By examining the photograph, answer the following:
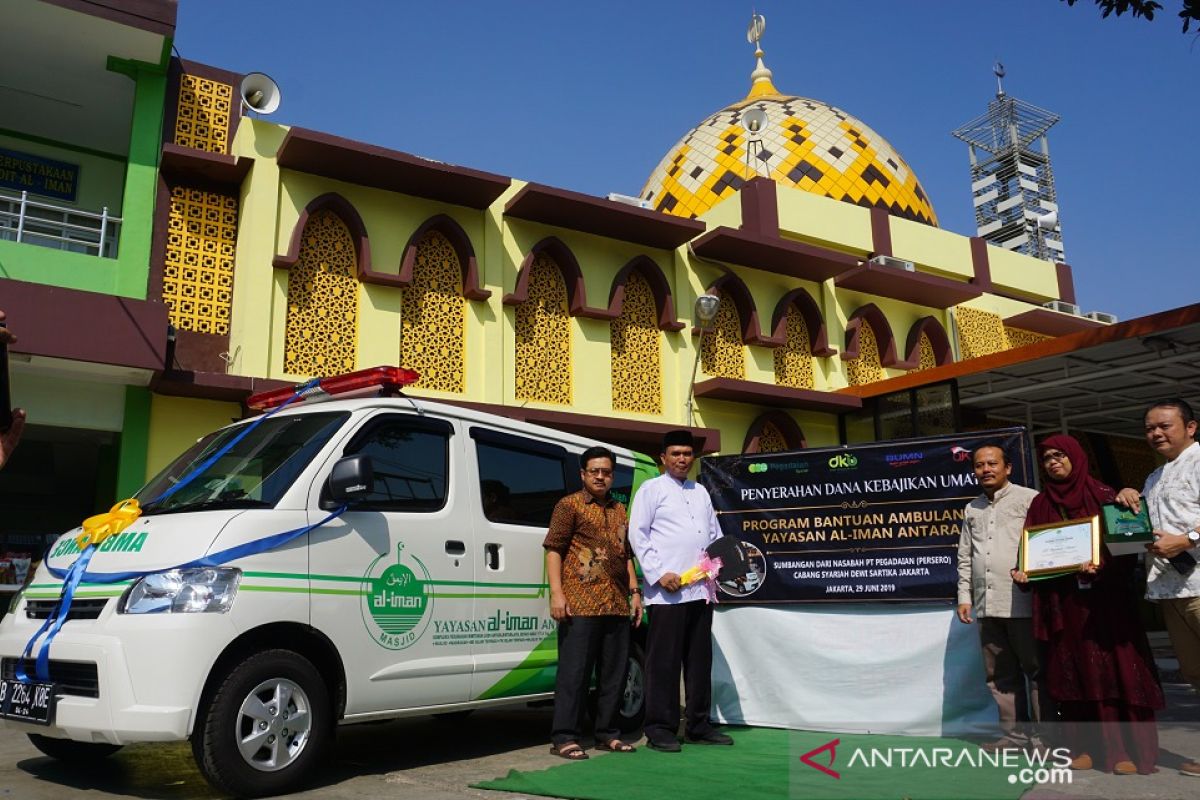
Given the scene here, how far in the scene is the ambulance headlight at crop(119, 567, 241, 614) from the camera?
163 inches

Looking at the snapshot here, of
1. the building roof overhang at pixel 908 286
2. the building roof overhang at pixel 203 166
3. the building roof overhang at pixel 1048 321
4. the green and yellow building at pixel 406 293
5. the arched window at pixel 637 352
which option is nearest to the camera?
the green and yellow building at pixel 406 293

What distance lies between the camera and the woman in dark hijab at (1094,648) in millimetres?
4656

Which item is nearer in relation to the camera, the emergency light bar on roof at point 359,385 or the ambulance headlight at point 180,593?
the ambulance headlight at point 180,593

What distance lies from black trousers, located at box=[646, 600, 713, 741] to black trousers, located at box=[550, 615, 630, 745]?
180mm

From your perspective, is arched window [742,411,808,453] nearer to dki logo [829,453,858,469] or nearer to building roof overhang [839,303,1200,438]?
building roof overhang [839,303,1200,438]

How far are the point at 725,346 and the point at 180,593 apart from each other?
11331 millimetres

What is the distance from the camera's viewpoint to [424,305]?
12.0 meters

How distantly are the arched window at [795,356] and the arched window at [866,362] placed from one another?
87cm

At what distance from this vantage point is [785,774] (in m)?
4.82

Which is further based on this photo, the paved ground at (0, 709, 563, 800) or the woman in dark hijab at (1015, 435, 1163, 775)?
the woman in dark hijab at (1015, 435, 1163, 775)

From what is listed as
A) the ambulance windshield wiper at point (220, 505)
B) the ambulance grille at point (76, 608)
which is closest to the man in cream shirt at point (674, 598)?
the ambulance windshield wiper at point (220, 505)

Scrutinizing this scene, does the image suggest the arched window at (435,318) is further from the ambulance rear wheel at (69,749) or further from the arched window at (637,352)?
the ambulance rear wheel at (69,749)

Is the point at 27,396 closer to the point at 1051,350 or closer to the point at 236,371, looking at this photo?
the point at 236,371

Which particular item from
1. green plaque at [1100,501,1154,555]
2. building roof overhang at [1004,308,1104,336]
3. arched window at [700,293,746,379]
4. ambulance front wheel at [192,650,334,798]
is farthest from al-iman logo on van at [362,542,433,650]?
building roof overhang at [1004,308,1104,336]
